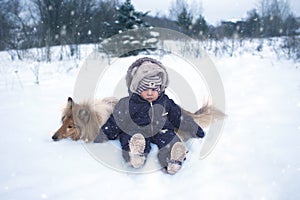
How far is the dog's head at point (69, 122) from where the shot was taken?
2.27 meters

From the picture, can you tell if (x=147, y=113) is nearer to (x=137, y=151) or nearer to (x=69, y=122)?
(x=137, y=151)

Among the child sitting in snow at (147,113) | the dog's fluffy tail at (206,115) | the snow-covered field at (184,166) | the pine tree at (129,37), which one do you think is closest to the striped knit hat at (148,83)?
the child sitting in snow at (147,113)

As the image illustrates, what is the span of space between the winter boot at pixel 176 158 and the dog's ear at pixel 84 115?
0.84m

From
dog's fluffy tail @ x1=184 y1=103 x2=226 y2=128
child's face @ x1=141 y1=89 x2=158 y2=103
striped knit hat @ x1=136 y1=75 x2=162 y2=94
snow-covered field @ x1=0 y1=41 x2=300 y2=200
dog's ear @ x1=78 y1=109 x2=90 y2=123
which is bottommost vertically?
snow-covered field @ x1=0 y1=41 x2=300 y2=200

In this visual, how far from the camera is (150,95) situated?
228cm

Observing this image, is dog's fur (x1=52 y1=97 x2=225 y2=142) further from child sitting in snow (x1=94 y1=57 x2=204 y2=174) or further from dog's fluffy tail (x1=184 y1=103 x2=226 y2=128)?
dog's fluffy tail (x1=184 y1=103 x2=226 y2=128)

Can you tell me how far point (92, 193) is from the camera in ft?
5.51

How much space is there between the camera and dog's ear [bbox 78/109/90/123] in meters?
2.26

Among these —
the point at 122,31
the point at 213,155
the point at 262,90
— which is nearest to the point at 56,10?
the point at 122,31

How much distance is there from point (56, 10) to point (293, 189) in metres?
16.8

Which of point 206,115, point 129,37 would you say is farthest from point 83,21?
point 206,115

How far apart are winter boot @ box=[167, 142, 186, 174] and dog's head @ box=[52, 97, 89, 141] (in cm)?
87

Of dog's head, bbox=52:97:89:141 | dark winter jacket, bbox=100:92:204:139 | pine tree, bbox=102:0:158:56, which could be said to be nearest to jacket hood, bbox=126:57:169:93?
dark winter jacket, bbox=100:92:204:139

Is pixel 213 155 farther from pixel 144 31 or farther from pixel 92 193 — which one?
pixel 144 31
